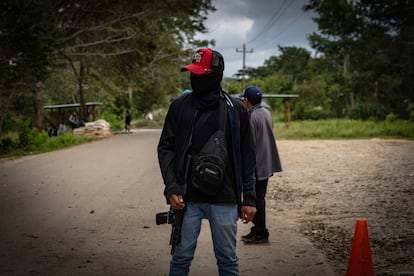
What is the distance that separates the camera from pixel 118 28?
2503 cm

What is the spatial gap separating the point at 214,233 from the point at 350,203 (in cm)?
585

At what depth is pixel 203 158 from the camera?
10.6 feet

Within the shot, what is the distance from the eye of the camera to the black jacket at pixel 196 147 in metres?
3.33

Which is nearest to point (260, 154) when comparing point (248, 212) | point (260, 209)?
point (260, 209)

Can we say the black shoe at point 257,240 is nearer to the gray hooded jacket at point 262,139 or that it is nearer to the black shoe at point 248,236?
the black shoe at point 248,236

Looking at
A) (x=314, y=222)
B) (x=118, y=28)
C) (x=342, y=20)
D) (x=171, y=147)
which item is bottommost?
(x=314, y=222)

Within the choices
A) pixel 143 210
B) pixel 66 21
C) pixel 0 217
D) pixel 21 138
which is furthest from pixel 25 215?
pixel 66 21

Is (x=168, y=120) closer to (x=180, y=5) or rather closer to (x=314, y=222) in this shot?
(x=314, y=222)

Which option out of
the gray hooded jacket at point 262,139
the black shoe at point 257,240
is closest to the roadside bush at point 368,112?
the gray hooded jacket at point 262,139

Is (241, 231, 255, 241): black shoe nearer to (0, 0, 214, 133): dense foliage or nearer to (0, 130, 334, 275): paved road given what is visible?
(0, 130, 334, 275): paved road

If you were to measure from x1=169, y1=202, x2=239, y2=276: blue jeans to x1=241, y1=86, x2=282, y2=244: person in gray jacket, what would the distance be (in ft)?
8.88

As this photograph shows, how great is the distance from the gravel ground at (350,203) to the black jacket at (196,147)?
2.11 m

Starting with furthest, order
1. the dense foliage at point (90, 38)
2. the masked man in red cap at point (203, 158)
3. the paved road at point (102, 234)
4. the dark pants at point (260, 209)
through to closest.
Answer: the dense foliage at point (90, 38), the dark pants at point (260, 209), the paved road at point (102, 234), the masked man in red cap at point (203, 158)

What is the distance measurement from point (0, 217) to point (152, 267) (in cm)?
366
